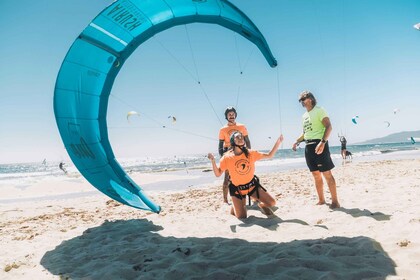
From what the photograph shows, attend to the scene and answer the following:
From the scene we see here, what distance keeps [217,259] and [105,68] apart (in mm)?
3800

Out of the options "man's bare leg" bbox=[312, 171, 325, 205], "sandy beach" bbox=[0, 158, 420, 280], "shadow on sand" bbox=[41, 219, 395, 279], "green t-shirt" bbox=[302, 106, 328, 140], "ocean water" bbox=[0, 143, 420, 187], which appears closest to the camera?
"shadow on sand" bbox=[41, 219, 395, 279]

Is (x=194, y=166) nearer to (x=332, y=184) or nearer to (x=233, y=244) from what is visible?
(x=332, y=184)

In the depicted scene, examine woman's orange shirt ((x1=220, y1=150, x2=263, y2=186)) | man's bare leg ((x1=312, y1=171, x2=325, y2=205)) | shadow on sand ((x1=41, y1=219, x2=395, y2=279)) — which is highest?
woman's orange shirt ((x1=220, y1=150, x2=263, y2=186))

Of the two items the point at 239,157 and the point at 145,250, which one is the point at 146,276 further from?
the point at 239,157

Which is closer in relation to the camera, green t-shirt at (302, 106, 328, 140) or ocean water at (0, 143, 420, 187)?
green t-shirt at (302, 106, 328, 140)

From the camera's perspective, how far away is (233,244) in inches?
146

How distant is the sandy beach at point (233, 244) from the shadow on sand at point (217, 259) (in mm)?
11

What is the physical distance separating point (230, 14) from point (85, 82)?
2888 mm

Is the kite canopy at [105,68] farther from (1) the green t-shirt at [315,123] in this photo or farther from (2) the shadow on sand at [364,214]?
(2) the shadow on sand at [364,214]

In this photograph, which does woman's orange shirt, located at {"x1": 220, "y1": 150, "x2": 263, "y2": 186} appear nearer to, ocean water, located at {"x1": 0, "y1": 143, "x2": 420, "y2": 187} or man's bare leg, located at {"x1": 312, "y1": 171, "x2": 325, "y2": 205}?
man's bare leg, located at {"x1": 312, "y1": 171, "x2": 325, "y2": 205}

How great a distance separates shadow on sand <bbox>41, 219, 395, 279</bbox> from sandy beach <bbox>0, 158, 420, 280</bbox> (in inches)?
0.4

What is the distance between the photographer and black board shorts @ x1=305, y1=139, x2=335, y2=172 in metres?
5.00

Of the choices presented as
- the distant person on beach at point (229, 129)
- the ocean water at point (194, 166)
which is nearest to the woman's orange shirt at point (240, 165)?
the distant person on beach at point (229, 129)

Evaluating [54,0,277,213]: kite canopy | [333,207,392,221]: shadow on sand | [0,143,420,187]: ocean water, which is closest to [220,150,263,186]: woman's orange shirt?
[54,0,277,213]: kite canopy
